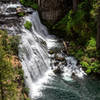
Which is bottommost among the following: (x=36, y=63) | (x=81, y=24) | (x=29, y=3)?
(x=36, y=63)

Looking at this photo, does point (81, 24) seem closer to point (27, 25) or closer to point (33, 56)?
point (27, 25)

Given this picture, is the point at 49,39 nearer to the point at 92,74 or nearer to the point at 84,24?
the point at 84,24

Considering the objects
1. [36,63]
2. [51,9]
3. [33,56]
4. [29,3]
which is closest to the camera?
[36,63]

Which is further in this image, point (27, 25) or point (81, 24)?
point (81, 24)

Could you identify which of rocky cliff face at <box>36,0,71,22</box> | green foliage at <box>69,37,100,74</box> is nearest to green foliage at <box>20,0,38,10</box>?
rocky cliff face at <box>36,0,71,22</box>

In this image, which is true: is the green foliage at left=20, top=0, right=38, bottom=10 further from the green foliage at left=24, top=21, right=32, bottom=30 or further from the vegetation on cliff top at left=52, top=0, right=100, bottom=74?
the green foliage at left=24, top=21, right=32, bottom=30

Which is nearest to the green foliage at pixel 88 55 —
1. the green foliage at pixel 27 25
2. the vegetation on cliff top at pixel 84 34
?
the vegetation on cliff top at pixel 84 34

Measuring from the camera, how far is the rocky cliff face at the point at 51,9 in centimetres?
1828

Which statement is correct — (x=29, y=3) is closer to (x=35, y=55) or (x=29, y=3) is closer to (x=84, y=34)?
(x=84, y=34)

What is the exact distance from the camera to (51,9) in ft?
60.2

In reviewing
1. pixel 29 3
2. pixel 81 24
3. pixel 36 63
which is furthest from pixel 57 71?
pixel 29 3

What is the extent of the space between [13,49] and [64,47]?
18.9ft

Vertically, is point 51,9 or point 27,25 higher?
point 51,9

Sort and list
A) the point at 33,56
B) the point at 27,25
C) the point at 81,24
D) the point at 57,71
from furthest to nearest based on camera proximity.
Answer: the point at 81,24 < the point at 27,25 < the point at 57,71 < the point at 33,56
